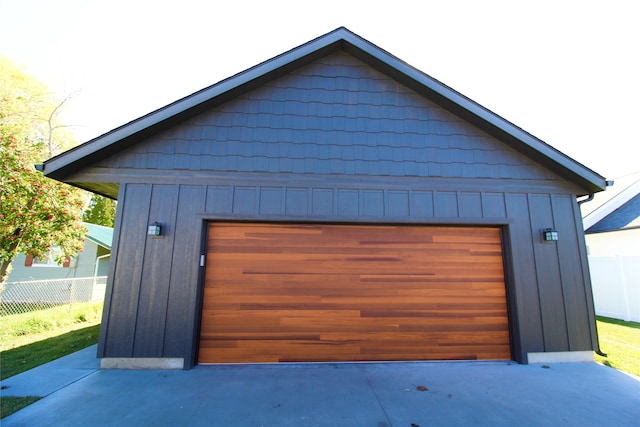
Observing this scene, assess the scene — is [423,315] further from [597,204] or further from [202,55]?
[597,204]

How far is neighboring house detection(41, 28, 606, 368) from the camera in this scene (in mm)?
4031

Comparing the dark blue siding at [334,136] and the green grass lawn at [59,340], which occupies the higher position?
the dark blue siding at [334,136]

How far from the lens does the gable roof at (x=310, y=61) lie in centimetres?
402

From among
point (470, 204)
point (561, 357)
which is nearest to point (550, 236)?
point (470, 204)

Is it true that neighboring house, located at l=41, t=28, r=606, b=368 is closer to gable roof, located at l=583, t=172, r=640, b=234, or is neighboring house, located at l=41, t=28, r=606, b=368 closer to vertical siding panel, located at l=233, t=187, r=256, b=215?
vertical siding panel, located at l=233, t=187, r=256, b=215

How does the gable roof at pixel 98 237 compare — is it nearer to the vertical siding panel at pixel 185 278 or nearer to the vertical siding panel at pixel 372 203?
the vertical siding panel at pixel 185 278

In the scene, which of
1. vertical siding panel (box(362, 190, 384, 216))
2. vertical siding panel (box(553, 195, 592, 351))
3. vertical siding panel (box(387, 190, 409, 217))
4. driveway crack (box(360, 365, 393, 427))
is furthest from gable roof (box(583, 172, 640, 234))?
driveway crack (box(360, 365, 393, 427))

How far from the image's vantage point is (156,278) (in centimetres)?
398

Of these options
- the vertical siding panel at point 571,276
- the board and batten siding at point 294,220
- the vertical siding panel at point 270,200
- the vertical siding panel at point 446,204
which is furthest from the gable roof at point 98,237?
the vertical siding panel at point 571,276

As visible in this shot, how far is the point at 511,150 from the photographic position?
4.68 metres

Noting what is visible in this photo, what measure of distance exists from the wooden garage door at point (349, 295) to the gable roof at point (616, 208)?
8220 millimetres

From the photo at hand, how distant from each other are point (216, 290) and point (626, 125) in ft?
65.4

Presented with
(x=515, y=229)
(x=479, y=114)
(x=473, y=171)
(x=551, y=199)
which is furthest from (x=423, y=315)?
(x=479, y=114)

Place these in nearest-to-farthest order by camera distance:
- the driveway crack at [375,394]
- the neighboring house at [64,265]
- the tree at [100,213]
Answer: the driveway crack at [375,394], the neighboring house at [64,265], the tree at [100,213]
